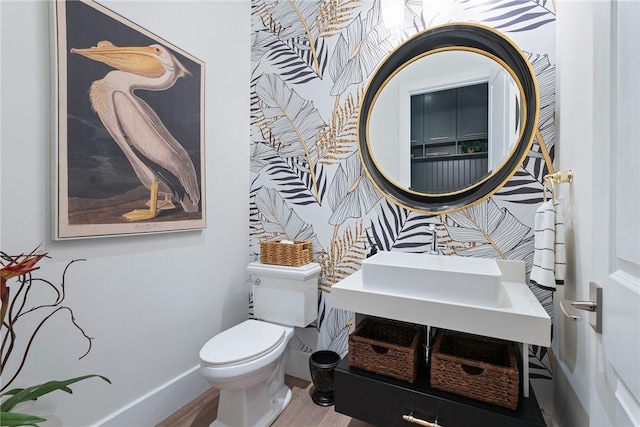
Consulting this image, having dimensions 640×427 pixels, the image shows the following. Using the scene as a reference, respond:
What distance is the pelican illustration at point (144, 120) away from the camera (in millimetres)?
1350

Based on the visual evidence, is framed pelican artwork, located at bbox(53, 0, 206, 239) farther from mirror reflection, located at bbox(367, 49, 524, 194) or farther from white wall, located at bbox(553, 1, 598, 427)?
white wall, located at bbox(553, 1, 598, 427)

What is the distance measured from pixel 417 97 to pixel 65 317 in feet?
6.60

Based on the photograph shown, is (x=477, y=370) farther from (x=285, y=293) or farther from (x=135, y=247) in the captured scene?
(x=135, y=247)

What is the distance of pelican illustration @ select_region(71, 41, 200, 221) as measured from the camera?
4.43 feet

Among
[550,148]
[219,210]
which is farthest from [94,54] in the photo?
[550,148]

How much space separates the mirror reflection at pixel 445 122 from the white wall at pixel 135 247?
3.47 feet

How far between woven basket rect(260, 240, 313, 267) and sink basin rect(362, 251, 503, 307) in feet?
1.92

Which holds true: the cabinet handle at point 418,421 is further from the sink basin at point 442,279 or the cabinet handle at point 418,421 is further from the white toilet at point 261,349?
the white toilet at point 261,349

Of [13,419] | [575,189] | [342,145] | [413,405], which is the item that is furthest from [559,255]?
[13,419]

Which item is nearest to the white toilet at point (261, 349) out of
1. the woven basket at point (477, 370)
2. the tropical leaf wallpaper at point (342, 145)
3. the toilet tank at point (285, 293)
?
the toilet tank at point (285, 293)

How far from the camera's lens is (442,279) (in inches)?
45.6

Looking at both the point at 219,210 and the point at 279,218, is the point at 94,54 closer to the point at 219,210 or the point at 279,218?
the point at 219,210

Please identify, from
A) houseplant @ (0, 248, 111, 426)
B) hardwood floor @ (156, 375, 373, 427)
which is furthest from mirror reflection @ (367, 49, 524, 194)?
houseplant @ (0, 248, 111, 426)

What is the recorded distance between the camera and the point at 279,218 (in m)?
2.08
